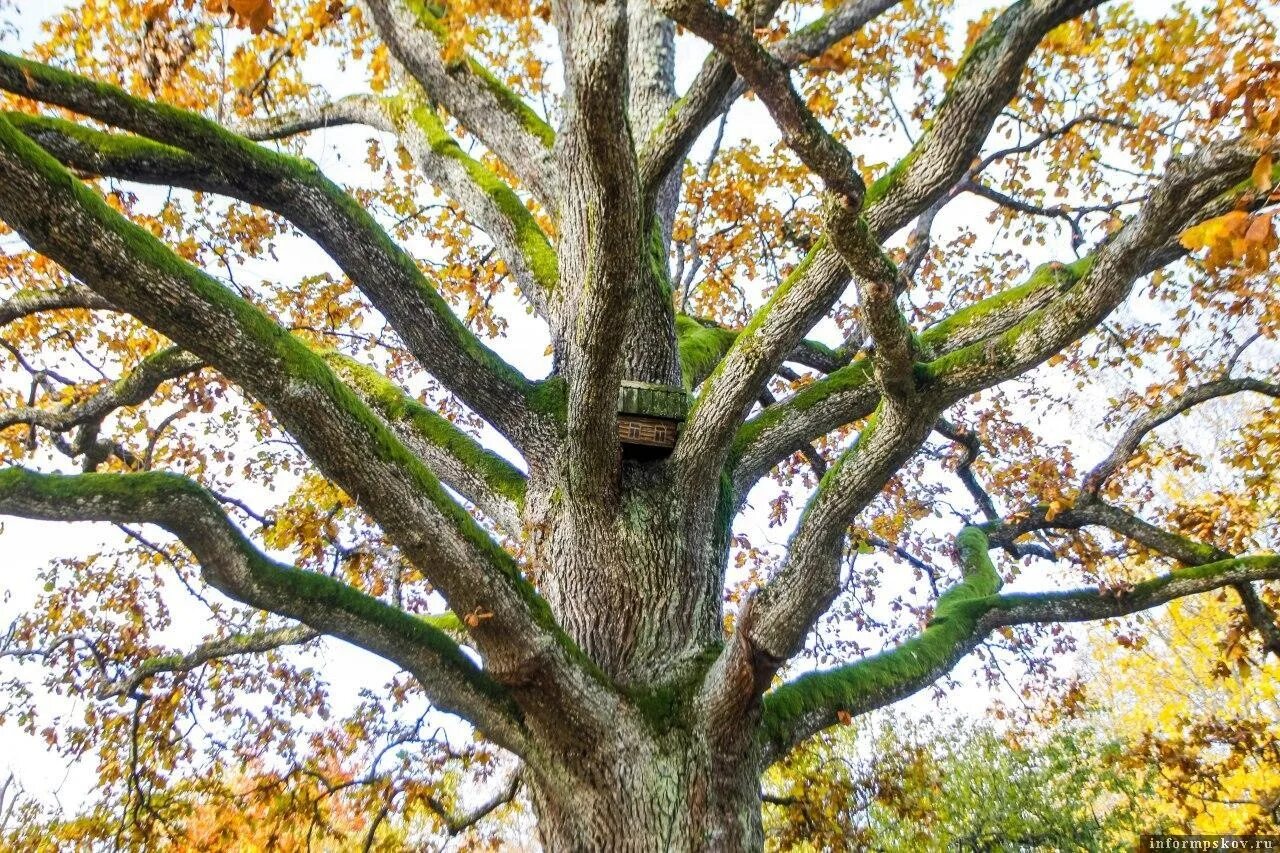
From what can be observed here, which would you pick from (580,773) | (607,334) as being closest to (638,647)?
(580,773)

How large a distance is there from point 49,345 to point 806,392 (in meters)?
7.07

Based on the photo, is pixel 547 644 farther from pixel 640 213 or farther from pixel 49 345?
pixel 49 345

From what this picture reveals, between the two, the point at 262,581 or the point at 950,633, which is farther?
the point at 950,633

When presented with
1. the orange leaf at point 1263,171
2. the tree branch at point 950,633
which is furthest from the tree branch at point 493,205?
the orange leaf at point 1263,171

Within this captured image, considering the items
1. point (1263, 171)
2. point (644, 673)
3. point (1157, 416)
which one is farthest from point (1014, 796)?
point (1263, 171)

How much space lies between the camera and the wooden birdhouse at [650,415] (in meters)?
3.85

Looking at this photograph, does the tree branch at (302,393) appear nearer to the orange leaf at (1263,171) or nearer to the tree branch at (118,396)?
the tree branch at (118,396)

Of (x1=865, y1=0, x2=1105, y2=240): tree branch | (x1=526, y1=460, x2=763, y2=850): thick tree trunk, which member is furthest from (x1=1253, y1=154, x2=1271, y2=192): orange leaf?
(x1=526, y1=460, x2=763, y2=850): thick tree trunk

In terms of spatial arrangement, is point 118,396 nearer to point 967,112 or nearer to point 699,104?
point 699,104

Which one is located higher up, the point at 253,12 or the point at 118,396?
the point at 118,396

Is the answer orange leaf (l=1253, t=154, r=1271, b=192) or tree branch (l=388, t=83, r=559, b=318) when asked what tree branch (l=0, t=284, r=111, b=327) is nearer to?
tree branch (l=388, t=83, r=559, b=318)

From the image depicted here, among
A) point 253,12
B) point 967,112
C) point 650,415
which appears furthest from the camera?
point 650,415

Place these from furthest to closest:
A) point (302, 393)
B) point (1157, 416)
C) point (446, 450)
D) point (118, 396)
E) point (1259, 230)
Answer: point (1157, 416) < point (446, 450) < point (118, 396) < point (302, 393) < point (1259, 230)

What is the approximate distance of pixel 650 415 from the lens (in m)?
3.90
